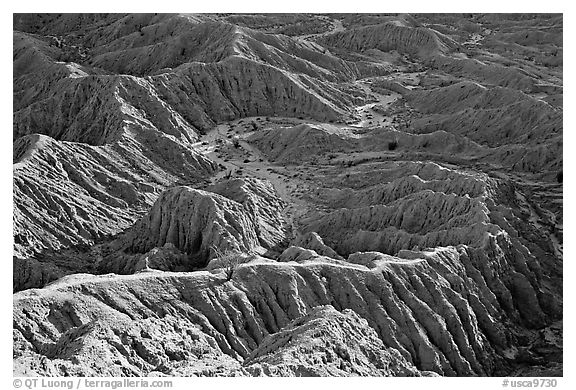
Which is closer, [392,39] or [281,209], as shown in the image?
[281,209]

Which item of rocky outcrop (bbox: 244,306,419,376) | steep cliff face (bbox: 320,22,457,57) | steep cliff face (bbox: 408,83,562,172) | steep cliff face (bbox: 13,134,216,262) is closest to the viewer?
rocky outcrop (bbox: 244,306,419,376)

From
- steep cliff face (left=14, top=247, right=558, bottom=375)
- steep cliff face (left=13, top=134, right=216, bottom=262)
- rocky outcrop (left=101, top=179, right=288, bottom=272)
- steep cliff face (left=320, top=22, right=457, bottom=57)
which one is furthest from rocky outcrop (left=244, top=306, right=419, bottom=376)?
steep cliff face (left=320, top=22, right=457, bottom=57)

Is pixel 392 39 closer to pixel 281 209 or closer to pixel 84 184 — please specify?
pixel 281 209

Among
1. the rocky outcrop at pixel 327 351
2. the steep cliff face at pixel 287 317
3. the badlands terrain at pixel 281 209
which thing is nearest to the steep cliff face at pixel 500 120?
the badlands terrain at pixel 281 209

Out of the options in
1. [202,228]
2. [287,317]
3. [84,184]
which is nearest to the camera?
[287,317]

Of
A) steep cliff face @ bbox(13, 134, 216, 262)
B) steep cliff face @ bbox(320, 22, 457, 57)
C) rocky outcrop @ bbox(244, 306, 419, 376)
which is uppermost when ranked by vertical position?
rocky outcrop @ bbox(244, 306, 419, 376)

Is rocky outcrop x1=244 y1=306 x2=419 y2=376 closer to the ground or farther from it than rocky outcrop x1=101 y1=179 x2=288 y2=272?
farther from it

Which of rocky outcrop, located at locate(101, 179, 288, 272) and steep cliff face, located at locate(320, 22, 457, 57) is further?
steep cliff face, located at locate(320, 22, 457, 57)

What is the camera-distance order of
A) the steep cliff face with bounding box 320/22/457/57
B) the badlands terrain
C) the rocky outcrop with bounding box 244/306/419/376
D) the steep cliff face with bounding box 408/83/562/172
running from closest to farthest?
the rocky outcrop with bounding box 244/306/419/376, the badlands terrain, the steep cliff face with bounding box 408/83/562/172, the steep cliff face with bounding box 320/22/457/57

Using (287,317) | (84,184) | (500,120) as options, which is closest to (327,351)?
(287,317)

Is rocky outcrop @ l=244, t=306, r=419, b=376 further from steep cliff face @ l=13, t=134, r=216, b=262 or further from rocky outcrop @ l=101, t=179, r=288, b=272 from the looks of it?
steep cliff face @ l=13, t=134, r=216, b=262
